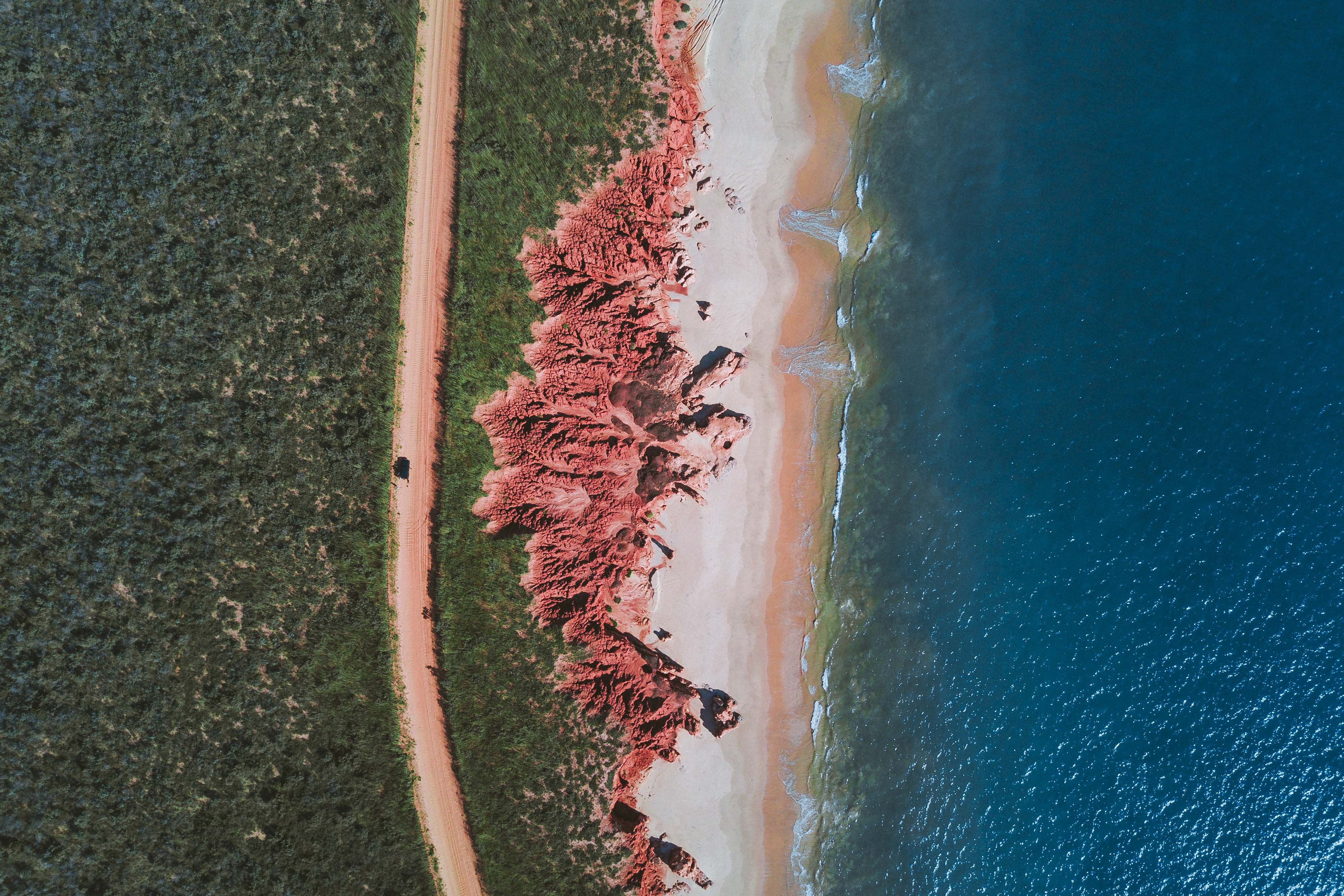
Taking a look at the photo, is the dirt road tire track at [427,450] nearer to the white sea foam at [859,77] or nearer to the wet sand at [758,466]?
the wet sand at [758,466]

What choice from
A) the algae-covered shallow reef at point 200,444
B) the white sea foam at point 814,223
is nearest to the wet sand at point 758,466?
the white sea foam at point 814,223

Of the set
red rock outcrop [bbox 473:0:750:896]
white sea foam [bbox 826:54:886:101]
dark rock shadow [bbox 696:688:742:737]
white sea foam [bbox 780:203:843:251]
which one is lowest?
dark rock shadow [bbox 696:688:742:737]

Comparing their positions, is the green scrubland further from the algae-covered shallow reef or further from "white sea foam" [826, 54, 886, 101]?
"white sea foam" [826, 54, 886, 101]

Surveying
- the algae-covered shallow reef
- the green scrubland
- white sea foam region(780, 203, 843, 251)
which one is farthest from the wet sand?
the algae-covered shallow reef

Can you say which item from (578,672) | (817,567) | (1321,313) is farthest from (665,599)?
(1321,313)

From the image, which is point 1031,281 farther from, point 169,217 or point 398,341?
point 169,217

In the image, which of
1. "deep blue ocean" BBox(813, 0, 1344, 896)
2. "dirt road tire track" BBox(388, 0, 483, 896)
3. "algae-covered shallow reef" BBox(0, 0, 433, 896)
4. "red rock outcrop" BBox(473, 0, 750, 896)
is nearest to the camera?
"algae-covered shallow reef" BBox(0, 0, 433, 896)
